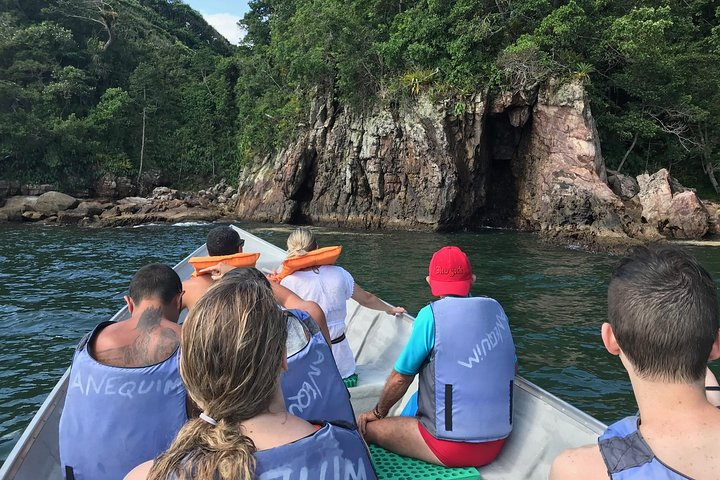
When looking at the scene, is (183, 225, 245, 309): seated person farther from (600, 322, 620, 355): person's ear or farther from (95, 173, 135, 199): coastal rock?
(95, 173, 135, 199): coastal rock

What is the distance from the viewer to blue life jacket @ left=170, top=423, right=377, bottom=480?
130cm

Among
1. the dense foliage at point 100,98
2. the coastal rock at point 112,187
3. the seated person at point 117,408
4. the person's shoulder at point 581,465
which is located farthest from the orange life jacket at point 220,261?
the dense foliage at point 100,98

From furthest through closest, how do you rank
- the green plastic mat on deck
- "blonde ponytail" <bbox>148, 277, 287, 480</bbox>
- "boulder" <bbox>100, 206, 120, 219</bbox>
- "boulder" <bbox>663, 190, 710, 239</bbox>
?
"boulder" <bbox>100, 206, 120, 219</bbox> → "boulder" <bbox>663, 190, 710, 239</bbox> → the green plastic mat on deck → "blonde ponytail" <bbox>148, 277, 287, 480</bbox>

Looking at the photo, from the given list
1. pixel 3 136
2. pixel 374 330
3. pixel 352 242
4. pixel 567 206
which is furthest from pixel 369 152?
pixel 3 136

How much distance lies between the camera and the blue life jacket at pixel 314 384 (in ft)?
7.77

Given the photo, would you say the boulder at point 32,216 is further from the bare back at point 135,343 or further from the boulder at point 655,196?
the boulder at point 655,196

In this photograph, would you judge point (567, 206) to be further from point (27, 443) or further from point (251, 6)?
point (251, 6)

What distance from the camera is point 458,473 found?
2.94 meters

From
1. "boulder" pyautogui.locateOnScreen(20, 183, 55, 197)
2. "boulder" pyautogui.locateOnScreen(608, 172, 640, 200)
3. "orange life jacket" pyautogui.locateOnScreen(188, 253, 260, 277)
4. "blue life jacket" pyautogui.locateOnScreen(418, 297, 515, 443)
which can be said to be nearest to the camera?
"blue life jacket" pyautogui.locateOnScreen(418, 297, 515, 443)

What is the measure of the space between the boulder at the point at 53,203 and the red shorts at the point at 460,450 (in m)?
27.9

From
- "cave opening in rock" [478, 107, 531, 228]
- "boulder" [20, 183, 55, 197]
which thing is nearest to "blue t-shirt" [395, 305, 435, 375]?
"cave opening in rock" [478, 107, 531, 228]

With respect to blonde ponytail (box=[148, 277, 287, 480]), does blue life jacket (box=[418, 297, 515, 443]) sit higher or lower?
lower

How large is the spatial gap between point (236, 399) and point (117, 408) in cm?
133

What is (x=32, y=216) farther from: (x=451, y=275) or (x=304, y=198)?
(x=451, y=275)
